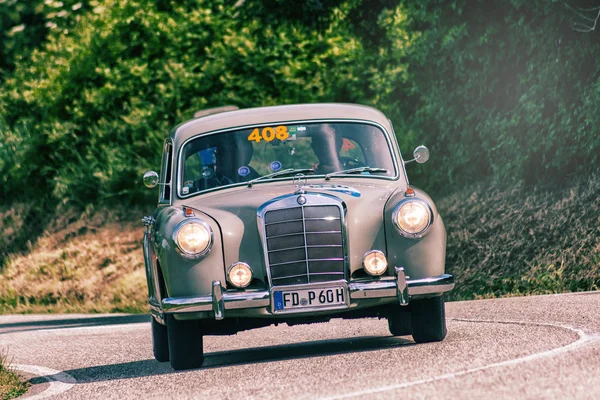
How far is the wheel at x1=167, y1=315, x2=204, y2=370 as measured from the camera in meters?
9.38

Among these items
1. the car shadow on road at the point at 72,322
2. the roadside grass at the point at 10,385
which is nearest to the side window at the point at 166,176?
the roadside grass at the point at 10,385

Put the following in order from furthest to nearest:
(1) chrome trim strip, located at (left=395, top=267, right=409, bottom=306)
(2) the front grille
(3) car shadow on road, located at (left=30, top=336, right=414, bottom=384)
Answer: (3) car shadow on road, located at (left=30, top=336, right=414, bottom=384), (2) the front grille, (1) chrome trim strip, located at (left=395, top=267, right=409, bottom=306)

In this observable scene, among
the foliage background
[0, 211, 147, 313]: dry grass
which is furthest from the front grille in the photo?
[0, 211, 147, 313]: dry grass

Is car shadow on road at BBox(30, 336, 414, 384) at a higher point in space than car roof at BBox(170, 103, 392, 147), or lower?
lower

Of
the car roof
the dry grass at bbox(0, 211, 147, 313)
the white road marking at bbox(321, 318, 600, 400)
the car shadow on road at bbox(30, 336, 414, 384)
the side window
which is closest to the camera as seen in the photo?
the white road marking at bbox(321, 318, 600, 400)

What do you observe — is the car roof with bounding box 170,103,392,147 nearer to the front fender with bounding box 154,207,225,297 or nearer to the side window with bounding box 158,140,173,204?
the side window with bounding box 158,140,173,204

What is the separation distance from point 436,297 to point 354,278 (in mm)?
778

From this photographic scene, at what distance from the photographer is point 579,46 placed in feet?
62.7

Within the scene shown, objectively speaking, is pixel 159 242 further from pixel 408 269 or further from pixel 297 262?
pixel 408 269

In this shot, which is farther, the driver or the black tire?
the black tire

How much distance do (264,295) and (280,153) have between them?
5.97 ft

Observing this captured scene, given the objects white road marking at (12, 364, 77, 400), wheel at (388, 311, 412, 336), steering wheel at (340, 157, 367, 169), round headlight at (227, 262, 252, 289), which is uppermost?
steering wheel at (340, 157, 367, 169)

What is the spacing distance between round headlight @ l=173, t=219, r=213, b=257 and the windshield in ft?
3.54

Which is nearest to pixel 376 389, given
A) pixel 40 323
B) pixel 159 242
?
pixel 159 242
